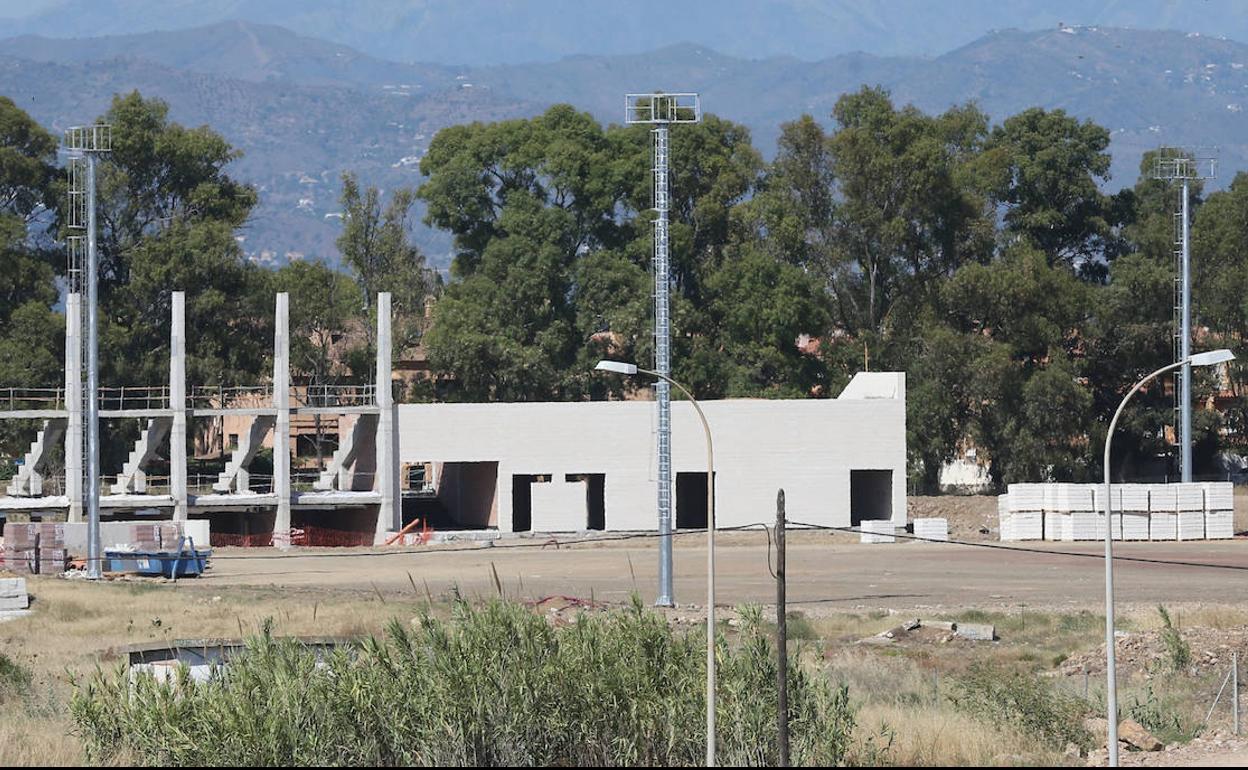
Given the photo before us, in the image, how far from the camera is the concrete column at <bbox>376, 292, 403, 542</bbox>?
64750 mm

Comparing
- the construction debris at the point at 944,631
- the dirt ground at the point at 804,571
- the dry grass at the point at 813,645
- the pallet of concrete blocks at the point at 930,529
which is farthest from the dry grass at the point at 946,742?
the pallet of concrete blocks at the point at 930,529

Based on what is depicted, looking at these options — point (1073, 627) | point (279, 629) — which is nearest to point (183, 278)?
point (279, 629)

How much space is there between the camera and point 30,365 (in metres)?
71.4

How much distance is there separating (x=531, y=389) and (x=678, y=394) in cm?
633

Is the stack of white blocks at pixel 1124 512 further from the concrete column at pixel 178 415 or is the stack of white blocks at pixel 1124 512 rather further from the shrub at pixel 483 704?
the shrub at pixel 483 704

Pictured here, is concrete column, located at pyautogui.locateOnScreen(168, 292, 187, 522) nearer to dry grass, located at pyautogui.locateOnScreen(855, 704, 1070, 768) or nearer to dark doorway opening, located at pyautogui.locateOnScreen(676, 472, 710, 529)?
dark doorway opening, located at pyautogui.locateOnScreen(676, 472, 710, 529)

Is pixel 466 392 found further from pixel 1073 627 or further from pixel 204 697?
pixel 204 697

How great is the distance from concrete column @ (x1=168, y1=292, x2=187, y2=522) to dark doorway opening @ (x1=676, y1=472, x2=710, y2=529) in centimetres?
1856

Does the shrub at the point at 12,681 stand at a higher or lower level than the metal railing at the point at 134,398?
lower

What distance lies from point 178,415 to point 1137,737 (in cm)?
4405

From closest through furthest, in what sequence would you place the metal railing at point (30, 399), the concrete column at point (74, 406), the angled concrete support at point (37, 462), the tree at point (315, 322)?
the concrete column at point (74, 406)
the angled concrete support at point (37, 462)
the metal railing at point (30, 399)
the tree at point (315, 322)

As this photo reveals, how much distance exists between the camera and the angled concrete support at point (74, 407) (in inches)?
2429

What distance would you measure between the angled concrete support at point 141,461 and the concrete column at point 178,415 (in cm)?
216

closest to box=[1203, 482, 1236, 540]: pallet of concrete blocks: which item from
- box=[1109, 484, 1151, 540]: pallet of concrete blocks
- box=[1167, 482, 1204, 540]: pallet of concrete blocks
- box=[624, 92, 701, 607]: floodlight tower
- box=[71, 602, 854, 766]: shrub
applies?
box=[1167, 482, 1204, 540]: pallet of concrete blocks
